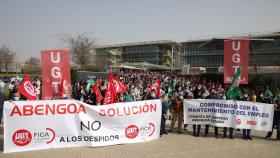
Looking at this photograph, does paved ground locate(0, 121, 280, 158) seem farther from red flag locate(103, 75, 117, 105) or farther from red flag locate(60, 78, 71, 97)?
red flag locate(60, 78, 71, 97)

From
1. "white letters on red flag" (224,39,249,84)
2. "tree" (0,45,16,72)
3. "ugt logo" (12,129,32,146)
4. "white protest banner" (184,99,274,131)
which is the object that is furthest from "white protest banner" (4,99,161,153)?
"tree" (0,45,16,72)

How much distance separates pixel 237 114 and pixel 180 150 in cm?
329

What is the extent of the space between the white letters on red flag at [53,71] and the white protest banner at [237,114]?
5.51 metres

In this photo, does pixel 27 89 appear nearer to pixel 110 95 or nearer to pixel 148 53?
pixel 110 95

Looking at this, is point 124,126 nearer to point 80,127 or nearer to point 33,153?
point 80,127

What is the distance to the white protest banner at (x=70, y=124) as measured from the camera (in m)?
8.48

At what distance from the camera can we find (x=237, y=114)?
10.9 metres

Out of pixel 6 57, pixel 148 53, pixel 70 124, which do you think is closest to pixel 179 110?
pixel 70 124

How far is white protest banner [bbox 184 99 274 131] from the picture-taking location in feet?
35.7

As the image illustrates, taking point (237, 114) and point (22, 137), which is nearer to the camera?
point (22, 137)

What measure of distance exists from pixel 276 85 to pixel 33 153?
2537cm

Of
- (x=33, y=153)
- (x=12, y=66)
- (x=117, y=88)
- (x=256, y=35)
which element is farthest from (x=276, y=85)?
(x=12, y=66)

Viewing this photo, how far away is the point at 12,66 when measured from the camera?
228 ft

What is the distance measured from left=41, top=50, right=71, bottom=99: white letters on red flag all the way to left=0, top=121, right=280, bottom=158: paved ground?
2.44m
